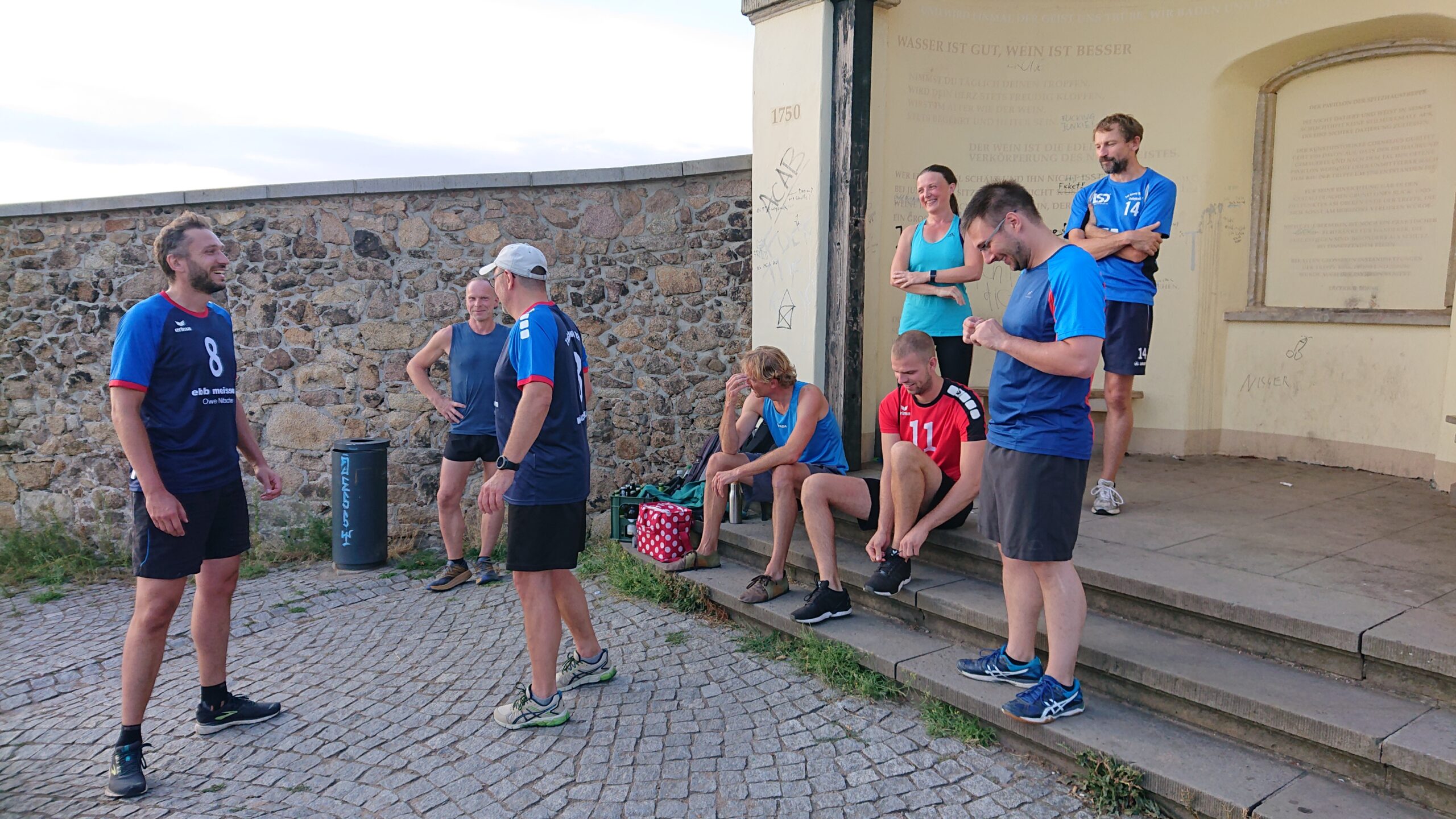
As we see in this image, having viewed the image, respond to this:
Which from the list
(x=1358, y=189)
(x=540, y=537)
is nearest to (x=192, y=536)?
(x=540, y=537)

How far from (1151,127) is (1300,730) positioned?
15.8 feet

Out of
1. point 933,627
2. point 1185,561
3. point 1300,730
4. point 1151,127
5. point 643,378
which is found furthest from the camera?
point 643,378

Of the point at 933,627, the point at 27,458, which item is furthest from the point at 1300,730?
the point at 27,458

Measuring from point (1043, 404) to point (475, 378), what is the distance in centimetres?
404

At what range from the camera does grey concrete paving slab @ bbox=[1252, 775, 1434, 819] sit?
2.53 m

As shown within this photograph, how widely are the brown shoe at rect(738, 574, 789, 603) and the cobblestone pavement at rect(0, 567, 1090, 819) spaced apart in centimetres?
24

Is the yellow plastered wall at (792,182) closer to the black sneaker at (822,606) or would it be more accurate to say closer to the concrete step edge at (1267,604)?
the black sneaker at (822,606)

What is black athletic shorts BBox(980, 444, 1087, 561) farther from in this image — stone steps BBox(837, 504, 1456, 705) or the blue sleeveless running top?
the blue sleeveless running top

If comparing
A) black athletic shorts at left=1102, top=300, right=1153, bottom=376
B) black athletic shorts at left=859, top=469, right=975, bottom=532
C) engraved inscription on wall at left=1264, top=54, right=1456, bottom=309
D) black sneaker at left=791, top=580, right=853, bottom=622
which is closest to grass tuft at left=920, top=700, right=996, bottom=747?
black sneaker at left=791, top=580, right=853, bottom=622

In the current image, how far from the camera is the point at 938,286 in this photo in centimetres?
492

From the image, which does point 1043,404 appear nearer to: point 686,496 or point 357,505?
point 686,496

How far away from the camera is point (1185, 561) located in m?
3.81

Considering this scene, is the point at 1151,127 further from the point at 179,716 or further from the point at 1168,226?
the point at 179,716

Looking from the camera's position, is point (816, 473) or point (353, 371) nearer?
point (816, 473)
